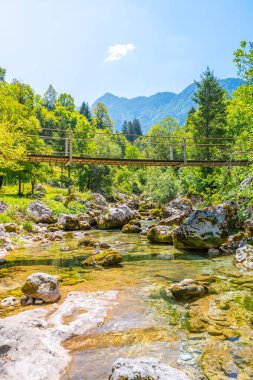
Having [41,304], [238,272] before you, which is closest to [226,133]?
[238,272]

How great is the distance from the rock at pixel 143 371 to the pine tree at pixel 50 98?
96383 millimetres

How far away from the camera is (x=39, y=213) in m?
21.7

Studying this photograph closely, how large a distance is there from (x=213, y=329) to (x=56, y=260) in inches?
289

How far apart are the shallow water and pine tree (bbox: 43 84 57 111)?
282 feet

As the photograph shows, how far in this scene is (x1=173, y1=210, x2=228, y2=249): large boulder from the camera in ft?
41.6

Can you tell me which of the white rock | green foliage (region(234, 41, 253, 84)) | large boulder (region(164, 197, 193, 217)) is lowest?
the white rock

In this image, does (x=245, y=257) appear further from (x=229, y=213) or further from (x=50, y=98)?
(x=50, y=98)

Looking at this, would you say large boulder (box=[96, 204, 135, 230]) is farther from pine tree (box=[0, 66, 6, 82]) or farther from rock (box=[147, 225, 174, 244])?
pine tree (box=[0, 66, 6, 82])

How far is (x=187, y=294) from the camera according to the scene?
22.9ft

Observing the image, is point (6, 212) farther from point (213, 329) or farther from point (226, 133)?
point (226, 133)

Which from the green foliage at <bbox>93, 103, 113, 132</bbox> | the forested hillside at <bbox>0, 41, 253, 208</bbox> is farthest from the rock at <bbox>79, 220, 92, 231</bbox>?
the green foliage at <bbox>93, 103, 113, 132</bbox>

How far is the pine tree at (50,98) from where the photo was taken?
305ft

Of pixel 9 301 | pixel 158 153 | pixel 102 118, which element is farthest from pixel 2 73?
pixel 9 301

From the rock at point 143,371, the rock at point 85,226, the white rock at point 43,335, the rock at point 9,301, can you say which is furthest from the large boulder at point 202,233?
the rock at point 143,371
